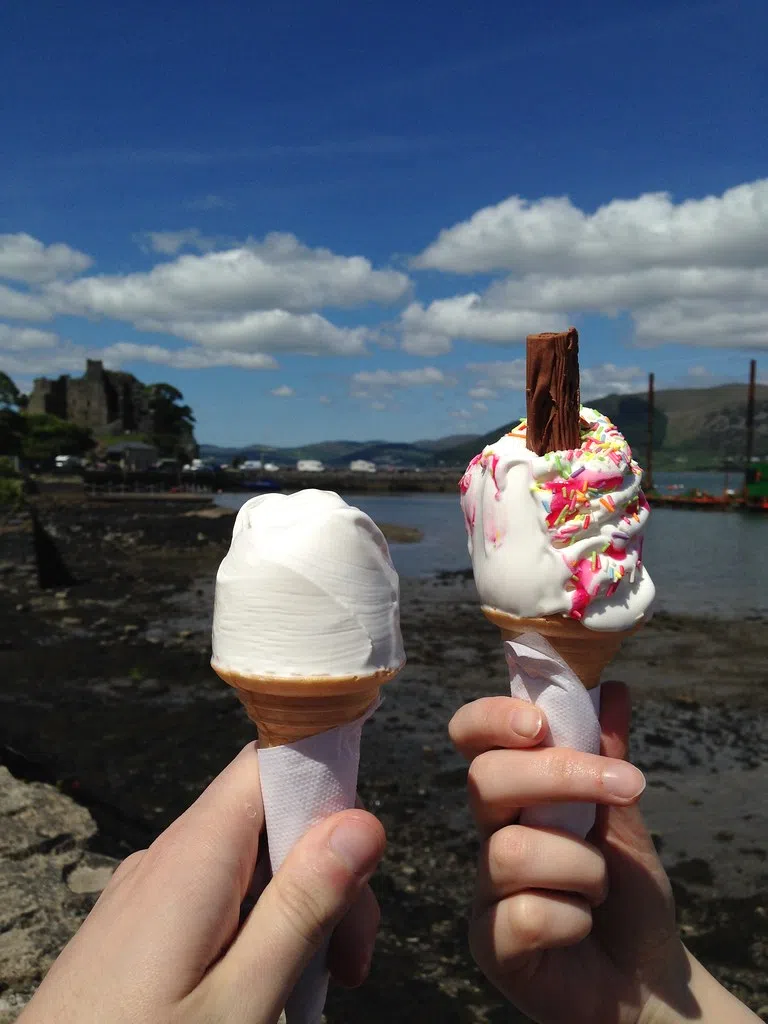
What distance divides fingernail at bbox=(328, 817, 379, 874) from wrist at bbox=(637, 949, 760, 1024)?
125cm

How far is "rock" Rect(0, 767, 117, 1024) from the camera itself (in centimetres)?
327

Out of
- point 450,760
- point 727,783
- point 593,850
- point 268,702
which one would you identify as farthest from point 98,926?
point 727,783

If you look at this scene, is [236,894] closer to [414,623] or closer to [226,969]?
[226,969]

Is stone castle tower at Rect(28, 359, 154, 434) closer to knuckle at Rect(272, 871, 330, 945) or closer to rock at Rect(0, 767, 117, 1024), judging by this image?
rock at Rect(0, 767, 117, 1024)

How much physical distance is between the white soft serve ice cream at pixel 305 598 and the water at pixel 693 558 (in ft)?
63.8

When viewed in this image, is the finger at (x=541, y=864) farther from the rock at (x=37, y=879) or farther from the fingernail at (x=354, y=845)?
the rock at (x=37, y=879)

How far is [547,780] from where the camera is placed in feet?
7.26

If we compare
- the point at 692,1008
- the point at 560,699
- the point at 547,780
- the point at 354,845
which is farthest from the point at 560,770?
the point at 692,1008

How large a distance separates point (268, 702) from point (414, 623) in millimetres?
15930

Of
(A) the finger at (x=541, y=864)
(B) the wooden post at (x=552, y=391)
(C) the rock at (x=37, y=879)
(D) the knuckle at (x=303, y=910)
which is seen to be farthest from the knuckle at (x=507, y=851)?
(C) the rock at (x=37, y=879)

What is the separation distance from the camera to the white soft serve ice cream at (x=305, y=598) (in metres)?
2.07

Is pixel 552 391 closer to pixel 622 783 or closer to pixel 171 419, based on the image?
pixel 622 783

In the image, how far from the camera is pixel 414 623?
1789cm

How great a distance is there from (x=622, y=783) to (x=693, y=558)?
33.4 m
